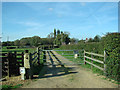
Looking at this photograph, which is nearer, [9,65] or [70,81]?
[70,81]

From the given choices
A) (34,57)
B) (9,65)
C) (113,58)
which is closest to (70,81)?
(113,58)

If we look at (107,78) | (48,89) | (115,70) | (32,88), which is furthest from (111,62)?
(32,88)

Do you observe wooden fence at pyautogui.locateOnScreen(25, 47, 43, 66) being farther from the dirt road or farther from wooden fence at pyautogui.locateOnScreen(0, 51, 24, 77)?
wooden fence at pyautogui.locateOnScreen(0, 51, 24, 77)

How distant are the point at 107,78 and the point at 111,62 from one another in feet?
2.81

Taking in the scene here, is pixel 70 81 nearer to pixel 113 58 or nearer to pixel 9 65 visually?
pixel 113 58

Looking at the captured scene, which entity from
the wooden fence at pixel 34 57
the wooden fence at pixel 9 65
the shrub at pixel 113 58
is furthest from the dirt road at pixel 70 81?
the wooden fence at pixel 9 65

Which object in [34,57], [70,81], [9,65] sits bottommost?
[70,81]

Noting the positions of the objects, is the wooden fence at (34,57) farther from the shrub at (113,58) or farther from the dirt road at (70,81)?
the shrub at (113,58)

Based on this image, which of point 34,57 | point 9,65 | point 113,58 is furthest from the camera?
point 34,57

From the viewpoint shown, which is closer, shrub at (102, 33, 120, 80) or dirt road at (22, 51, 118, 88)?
dirt road at (22, 51, 118, 88)

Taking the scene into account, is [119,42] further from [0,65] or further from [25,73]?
[0,65]

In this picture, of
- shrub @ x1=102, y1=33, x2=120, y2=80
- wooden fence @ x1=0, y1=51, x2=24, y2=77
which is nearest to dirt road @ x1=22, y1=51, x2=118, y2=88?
shrub @ x1=102, y1=33, x2=120, y2=80

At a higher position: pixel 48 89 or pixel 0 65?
pixel 0 65

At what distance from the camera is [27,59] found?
5.23 metres
